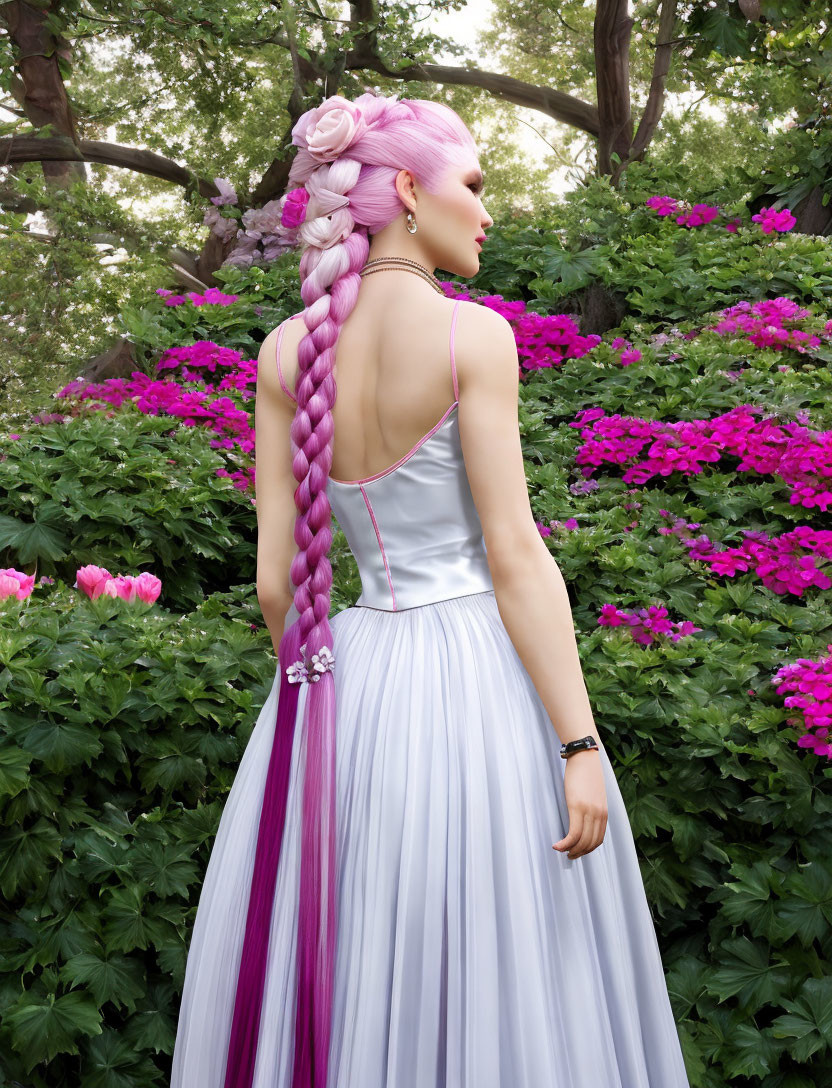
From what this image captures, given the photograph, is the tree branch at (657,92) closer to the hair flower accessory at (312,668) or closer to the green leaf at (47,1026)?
the hair flower accessory at (312,668)

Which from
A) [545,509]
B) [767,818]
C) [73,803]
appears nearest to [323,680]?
[73,803]

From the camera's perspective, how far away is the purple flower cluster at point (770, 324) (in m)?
5.03

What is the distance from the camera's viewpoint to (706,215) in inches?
260

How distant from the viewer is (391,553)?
1.75m

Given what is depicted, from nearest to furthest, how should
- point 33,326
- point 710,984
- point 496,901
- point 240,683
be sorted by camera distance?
1. point 496,901
2. point 710,984
3. point 240,683
4. point 33,326

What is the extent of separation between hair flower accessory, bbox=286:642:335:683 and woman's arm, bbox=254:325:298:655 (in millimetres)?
171

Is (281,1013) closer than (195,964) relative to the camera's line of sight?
Yes

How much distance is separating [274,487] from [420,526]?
300 mm

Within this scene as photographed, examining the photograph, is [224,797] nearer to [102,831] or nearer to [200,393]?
[102,831]

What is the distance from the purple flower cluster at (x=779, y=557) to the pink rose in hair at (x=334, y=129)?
2.22 metres

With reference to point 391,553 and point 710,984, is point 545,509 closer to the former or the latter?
point 710,984

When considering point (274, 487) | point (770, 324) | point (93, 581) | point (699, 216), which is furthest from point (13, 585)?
point (699, 216)

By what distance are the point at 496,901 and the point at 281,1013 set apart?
40cm

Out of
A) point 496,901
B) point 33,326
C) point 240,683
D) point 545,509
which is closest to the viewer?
point 496,901
